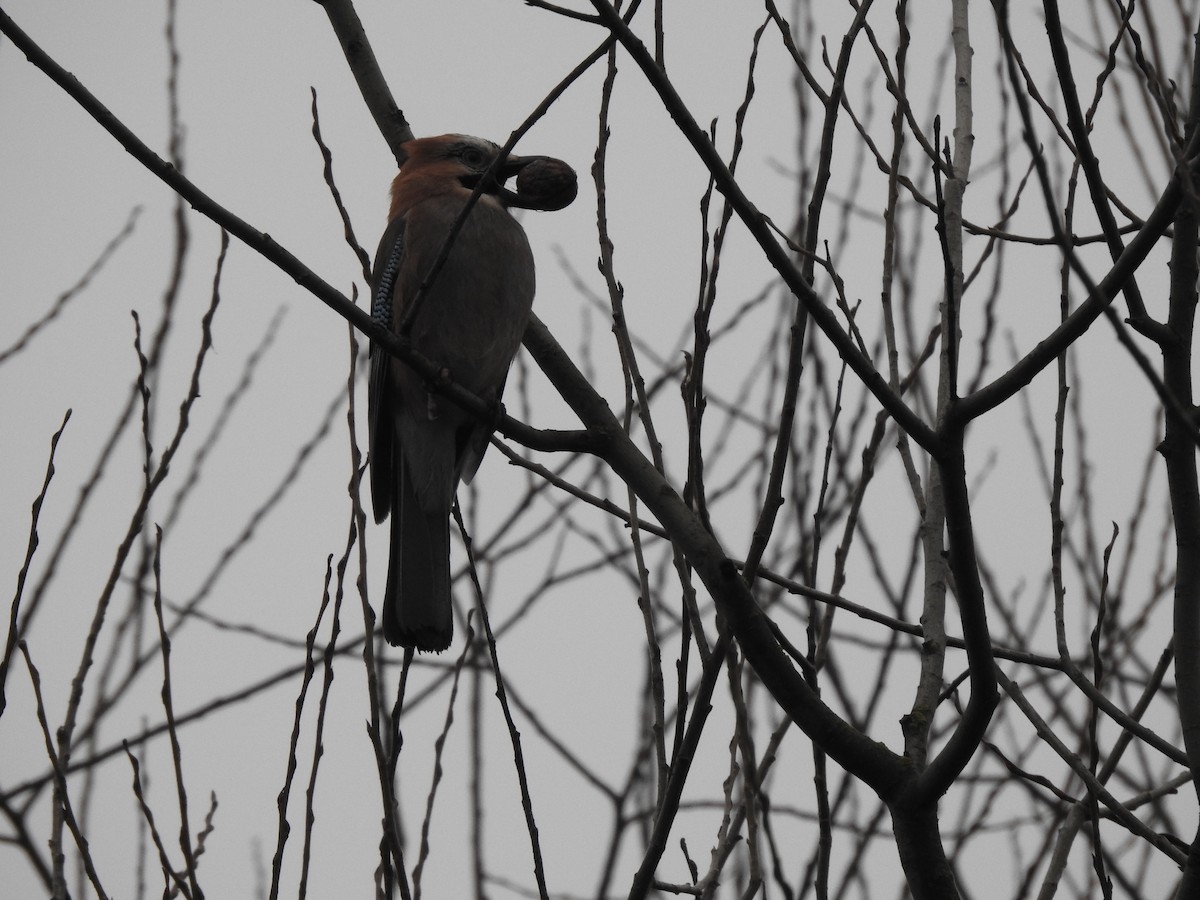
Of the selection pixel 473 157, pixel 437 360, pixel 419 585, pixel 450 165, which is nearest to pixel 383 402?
pixel 437 360

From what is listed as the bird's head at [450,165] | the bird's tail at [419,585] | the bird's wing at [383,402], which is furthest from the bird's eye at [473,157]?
the bird's tail at [419,585]

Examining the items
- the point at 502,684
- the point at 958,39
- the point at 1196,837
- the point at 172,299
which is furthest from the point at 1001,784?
the point at 172,299

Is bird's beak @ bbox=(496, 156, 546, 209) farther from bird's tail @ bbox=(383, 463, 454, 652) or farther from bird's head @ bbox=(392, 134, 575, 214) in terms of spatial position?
bird's tail @ bbox=(383, 463, 454, 652)

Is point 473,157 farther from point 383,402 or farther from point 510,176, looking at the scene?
point 383,402

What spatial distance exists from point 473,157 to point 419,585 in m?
2.21

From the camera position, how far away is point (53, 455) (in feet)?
9.02

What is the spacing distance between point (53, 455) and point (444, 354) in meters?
2.05

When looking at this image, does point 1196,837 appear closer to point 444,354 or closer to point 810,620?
point 810,620

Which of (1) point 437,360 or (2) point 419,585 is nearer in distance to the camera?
(2) point 419,585

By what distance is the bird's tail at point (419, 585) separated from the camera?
418 cm

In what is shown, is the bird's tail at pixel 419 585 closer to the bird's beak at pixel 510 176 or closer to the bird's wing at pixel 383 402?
the bird's wing at pixel 383 402

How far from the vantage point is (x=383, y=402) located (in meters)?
4.86

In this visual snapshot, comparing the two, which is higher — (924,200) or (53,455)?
(924,200)

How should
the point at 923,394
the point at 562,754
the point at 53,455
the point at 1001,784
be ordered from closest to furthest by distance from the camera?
1. the point at 53,455
2. the point at 562,754
3. the point at 1001,784
4. the point at 923,394
